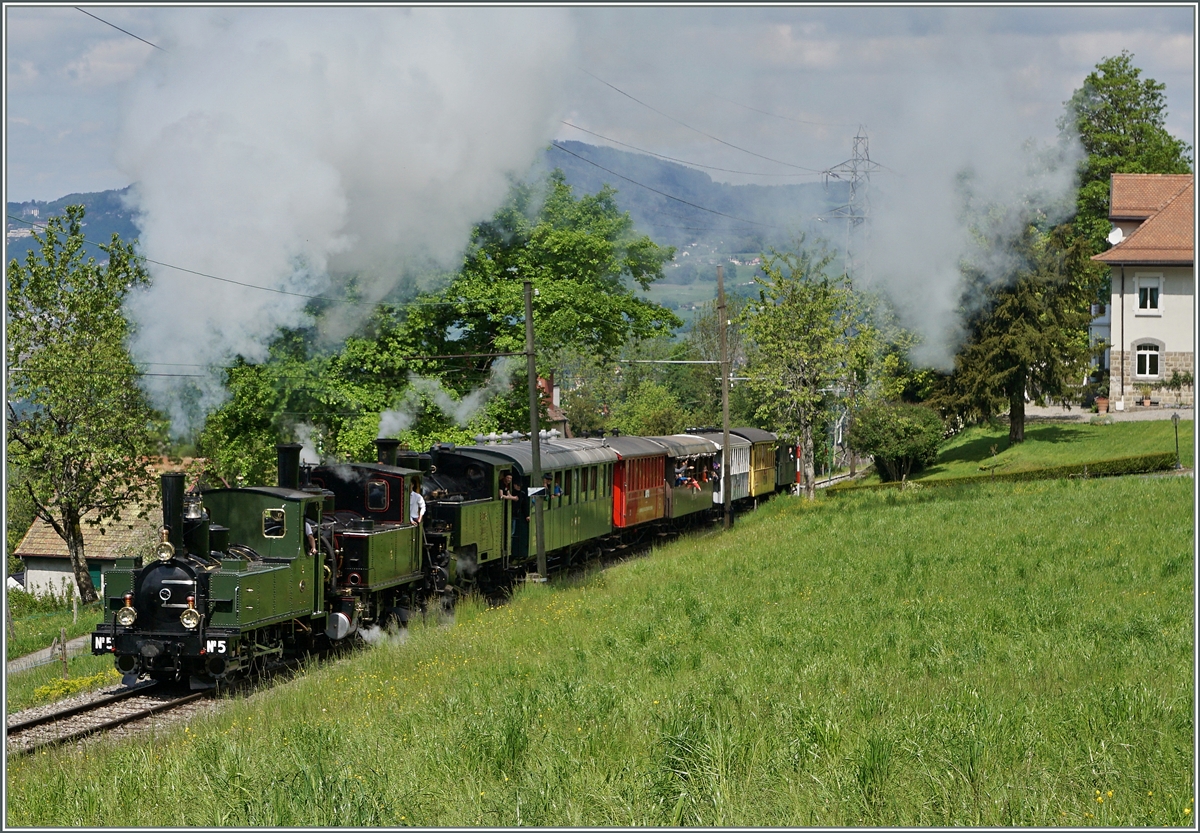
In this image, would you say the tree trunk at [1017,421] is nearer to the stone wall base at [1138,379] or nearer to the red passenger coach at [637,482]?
the stone wall base at [1138,379]

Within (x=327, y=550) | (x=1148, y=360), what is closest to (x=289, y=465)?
(x=327, y=550)

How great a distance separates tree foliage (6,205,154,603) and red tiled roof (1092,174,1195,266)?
136 feet

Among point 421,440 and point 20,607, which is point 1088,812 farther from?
point 20,607

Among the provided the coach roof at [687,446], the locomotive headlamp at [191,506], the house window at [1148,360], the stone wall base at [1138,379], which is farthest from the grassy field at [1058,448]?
the locomotive headlamp at [191,506]

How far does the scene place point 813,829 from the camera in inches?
270

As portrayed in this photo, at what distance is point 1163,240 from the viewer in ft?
174

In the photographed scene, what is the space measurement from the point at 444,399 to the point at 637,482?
5588 millimetres

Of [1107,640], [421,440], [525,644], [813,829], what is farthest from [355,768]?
[421,440]

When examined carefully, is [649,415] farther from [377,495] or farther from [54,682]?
[54,682]

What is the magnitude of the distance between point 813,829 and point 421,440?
24.5 meters

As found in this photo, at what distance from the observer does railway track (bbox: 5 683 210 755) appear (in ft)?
40.5

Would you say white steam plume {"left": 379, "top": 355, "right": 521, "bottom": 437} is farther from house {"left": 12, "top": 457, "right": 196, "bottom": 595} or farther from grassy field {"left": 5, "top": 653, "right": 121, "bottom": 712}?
house {"left": 12, "top": 457, "right": 196, "bottom": 595}

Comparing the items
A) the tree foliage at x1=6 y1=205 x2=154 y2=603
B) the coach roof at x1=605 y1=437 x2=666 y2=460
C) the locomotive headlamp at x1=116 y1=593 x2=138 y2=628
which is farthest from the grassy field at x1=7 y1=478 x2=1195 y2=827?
the tree foliage at x1=6 y1=205 x2=154 y2=603

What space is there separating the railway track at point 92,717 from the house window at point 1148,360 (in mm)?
47950
